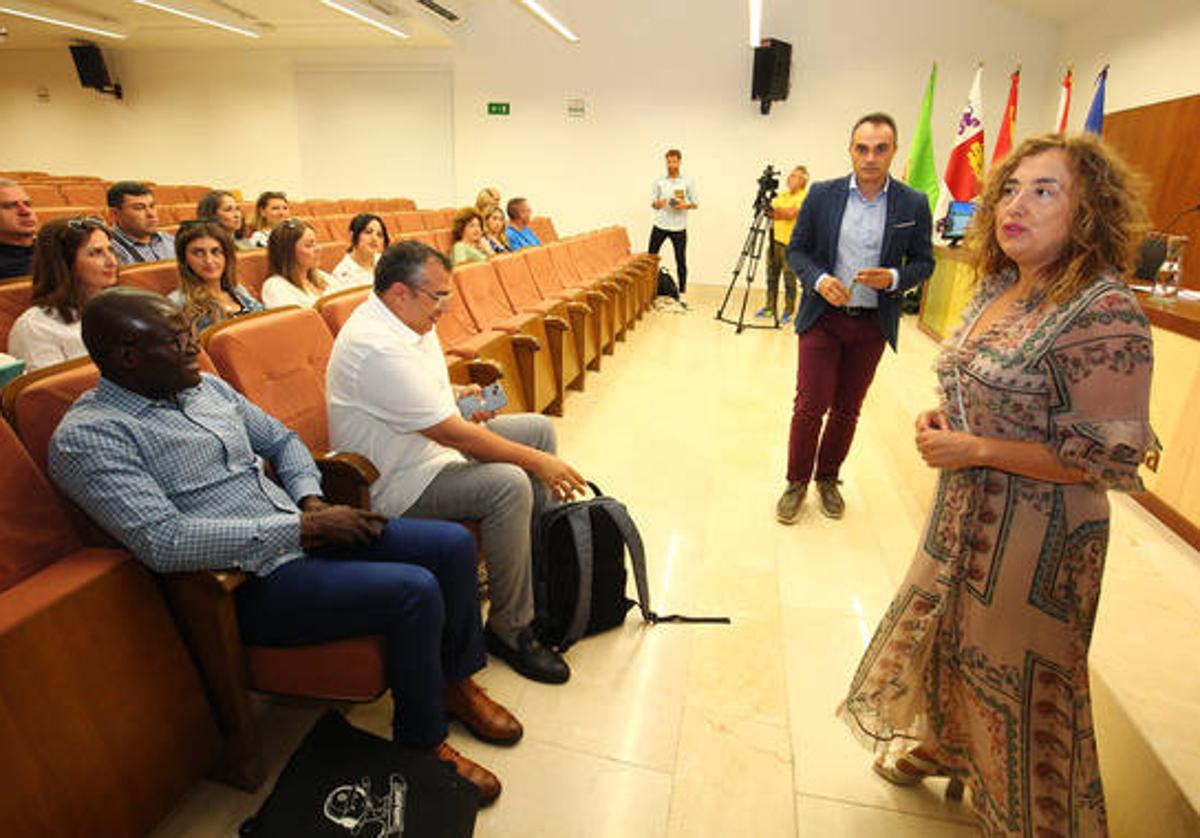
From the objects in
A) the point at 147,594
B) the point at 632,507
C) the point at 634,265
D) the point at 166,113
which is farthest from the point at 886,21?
the point at 166,113

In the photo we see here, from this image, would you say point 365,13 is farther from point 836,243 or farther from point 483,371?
point 836,243

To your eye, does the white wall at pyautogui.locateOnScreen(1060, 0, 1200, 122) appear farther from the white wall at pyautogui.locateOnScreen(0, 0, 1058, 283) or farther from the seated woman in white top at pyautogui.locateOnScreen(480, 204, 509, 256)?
the seated woman in white top at pyautogui.locateOnScreen(480, 204, 509, 256)

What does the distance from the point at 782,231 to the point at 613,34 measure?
11.5 feet

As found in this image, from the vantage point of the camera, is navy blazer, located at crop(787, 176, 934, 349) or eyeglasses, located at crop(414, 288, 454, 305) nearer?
eyeglasses, located at crop(414, 288, 454, 305)

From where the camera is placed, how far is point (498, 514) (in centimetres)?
158

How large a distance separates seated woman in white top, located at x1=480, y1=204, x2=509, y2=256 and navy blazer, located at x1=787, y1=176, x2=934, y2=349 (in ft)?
9.40

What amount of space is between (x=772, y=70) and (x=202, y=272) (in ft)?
21.1

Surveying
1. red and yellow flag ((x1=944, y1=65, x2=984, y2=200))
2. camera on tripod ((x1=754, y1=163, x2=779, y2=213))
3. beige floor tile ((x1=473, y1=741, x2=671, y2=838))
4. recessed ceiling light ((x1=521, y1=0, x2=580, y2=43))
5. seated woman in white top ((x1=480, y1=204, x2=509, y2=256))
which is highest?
recessed ceiling light ((x1=521, y1=0, x2=580, y2=43))

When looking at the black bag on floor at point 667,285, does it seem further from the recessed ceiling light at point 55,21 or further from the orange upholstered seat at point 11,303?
the recessed ceiling light at point 55,21

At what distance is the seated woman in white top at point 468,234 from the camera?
14.2 feet

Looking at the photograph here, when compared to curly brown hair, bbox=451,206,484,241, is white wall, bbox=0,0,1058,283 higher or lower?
higher

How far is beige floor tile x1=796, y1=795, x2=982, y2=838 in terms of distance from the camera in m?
1.30

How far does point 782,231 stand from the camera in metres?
5.87

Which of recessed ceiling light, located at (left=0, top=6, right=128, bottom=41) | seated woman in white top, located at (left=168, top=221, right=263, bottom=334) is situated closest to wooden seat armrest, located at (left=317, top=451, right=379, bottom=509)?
seated woman in white top, located at (left=168, top=221, right=263, bottom=334)
